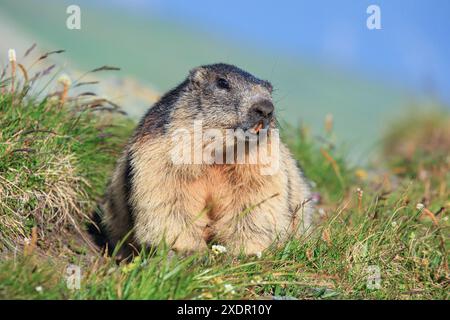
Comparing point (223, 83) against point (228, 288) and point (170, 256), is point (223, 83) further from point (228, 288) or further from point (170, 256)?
point (228, 288)

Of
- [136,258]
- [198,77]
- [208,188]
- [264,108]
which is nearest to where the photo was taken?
[136,258]

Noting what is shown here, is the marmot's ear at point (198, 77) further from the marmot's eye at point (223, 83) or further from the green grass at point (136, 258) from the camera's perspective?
the green grass at point (136, 258)

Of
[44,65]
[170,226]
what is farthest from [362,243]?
[44,65]

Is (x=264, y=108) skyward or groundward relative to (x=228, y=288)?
skyward

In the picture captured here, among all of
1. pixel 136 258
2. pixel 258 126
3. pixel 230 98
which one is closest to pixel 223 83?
pixel 230 98

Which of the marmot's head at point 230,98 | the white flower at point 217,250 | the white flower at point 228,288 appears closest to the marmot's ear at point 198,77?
the marmot's head at point 230,98

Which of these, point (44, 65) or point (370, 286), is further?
point (44, 65)

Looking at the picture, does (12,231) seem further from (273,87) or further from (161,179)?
(273,87)
